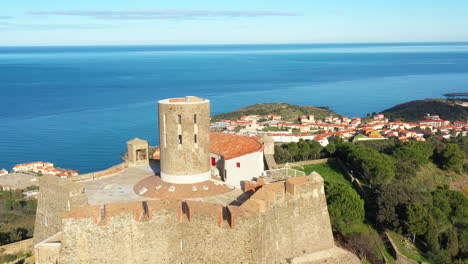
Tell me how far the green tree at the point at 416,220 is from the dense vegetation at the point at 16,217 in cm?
1832

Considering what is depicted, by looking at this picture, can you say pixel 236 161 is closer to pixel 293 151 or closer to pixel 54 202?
pixel 54 202

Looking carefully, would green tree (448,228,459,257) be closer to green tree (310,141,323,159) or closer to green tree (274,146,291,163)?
green tree (274,146,291,163)

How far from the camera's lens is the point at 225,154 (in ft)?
58.6

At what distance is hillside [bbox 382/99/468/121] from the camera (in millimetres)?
76875

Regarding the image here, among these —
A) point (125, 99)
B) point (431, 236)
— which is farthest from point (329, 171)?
point (125, 99)

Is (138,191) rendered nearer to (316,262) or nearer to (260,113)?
(316,262)

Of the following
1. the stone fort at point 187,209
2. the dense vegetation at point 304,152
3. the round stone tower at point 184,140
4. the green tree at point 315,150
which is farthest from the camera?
the green tree at point 315,150

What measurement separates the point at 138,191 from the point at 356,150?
62.3 ft

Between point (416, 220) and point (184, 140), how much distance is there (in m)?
12.2

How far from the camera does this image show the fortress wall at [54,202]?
1373cm

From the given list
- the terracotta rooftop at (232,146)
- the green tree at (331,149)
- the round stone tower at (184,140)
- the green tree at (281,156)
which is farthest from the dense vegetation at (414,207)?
the round stone tower at (184,140)

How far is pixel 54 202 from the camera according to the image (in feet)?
48.0

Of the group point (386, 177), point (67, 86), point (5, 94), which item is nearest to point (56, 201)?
point (386, 177)

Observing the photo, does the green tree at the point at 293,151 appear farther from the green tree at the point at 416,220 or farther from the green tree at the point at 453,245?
the green tree at the point at 453,245
